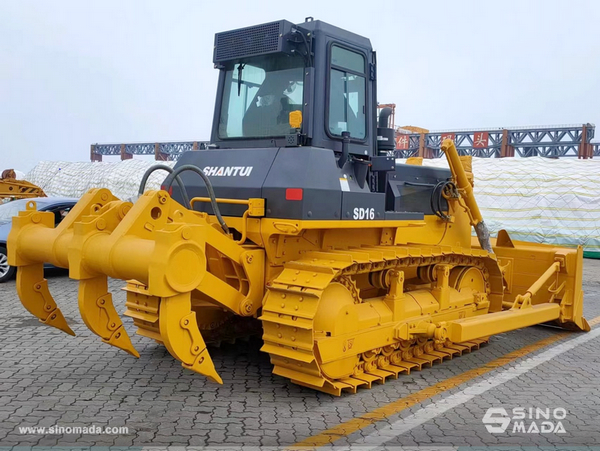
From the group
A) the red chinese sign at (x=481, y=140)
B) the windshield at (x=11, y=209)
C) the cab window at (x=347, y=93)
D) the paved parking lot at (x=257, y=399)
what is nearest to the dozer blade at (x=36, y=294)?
the paved parking lot at (x=257, y=399)

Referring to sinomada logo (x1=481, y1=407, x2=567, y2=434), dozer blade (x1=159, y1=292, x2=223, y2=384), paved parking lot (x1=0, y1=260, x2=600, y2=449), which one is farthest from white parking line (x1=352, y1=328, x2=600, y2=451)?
dozer blade (x1=159, y1=292, x2=223, y2=384)

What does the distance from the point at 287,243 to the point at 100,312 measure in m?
1.75

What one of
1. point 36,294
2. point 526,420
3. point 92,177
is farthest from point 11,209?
point 92,177

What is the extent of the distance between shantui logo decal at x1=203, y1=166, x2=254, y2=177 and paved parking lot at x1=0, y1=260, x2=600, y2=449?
193cm

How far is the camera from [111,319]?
5.02 metres

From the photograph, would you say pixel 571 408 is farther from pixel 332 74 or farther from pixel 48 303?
pixel 48 303

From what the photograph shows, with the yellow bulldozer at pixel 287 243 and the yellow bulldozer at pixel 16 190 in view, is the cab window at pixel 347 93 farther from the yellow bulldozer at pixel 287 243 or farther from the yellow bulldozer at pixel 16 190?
the yellow bulldozer at pixel 16 190

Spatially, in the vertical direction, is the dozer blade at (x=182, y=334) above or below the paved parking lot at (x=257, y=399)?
above

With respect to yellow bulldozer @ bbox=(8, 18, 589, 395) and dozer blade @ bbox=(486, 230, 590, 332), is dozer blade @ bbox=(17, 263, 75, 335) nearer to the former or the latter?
yellow bulldozer @ bbox=(8, 18, 589, 395)

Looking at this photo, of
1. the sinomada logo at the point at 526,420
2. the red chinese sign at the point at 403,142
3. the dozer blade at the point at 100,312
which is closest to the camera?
the sinomada logo at the point at 526,420

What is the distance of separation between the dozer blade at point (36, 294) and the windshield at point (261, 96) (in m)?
2.33

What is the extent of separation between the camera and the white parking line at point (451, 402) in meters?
4.27

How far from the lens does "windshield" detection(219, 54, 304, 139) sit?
5746 mm

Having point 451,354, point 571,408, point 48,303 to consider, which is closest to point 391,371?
point 451,354
